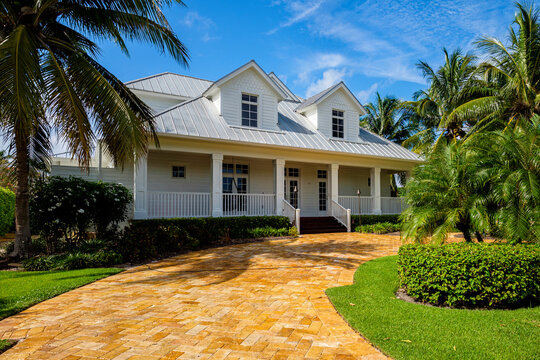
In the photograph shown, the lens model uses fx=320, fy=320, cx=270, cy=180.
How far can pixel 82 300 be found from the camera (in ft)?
17.1

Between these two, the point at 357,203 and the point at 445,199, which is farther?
the point at 357,203

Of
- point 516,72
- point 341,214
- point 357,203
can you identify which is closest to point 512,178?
point 341,214

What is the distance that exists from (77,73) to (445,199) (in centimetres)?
876

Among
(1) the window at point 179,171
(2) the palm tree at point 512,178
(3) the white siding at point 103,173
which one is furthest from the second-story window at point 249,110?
(2) the palm tree at point 512,178

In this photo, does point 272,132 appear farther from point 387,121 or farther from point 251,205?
point 387,121

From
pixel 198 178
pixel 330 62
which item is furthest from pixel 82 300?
pixel 330 62

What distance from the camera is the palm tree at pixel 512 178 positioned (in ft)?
17.5

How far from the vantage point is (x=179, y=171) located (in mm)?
14469

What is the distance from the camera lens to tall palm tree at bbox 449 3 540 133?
15.4 metres

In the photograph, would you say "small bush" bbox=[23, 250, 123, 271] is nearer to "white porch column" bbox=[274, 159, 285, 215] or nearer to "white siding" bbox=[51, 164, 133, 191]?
"white siding" bbox=[51, 164, 133, 191]

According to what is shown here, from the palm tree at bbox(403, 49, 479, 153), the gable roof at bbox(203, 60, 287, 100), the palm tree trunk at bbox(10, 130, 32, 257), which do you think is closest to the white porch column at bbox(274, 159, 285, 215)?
the gable roof at bbox(203, 60, 287, 100)

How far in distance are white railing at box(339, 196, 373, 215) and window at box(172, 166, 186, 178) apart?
7839mm

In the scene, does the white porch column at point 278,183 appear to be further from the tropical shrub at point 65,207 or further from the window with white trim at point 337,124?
the tropical shrub at point 65,207

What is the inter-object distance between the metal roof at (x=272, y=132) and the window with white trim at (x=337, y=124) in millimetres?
698
